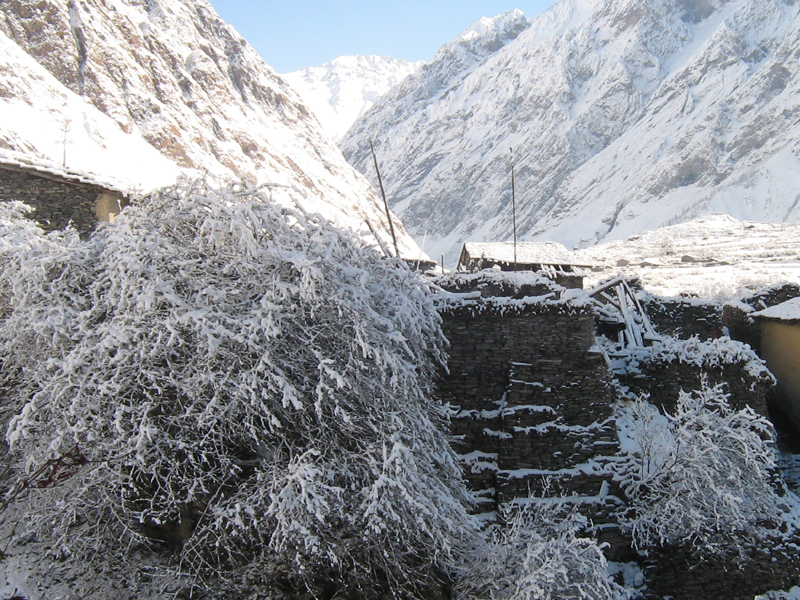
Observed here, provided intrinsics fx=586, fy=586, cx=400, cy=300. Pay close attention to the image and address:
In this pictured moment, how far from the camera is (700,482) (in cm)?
930

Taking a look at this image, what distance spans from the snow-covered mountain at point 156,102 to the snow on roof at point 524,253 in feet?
49.7

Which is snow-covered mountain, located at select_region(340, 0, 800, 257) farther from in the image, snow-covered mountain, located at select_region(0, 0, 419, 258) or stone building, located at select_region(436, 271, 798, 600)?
stone building, located at select_region(436, 271, 798, 600)

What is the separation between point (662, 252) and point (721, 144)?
171 feet

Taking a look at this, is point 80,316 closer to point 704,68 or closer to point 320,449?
point 320,449

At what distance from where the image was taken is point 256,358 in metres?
7.20

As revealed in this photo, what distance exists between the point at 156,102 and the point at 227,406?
5726cm

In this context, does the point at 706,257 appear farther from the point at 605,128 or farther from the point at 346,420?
the point at 605,128

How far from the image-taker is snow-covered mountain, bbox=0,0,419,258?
4294 centimetres

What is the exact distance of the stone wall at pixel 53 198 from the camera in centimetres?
1095

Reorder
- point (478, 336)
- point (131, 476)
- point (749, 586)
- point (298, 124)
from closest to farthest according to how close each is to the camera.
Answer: point (131, 476), point (749, 586), point (478, 336), point (298, 124)

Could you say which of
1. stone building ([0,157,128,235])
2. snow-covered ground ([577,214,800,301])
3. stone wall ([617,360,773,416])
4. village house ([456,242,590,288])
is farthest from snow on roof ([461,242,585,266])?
stone building ([0,157,128,235])

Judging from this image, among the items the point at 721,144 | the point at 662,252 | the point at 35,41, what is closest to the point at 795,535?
the point at 662,252

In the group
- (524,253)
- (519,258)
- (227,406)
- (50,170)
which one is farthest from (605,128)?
(227,406)

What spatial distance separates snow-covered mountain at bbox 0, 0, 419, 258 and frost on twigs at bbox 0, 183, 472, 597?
29121 millimetres
